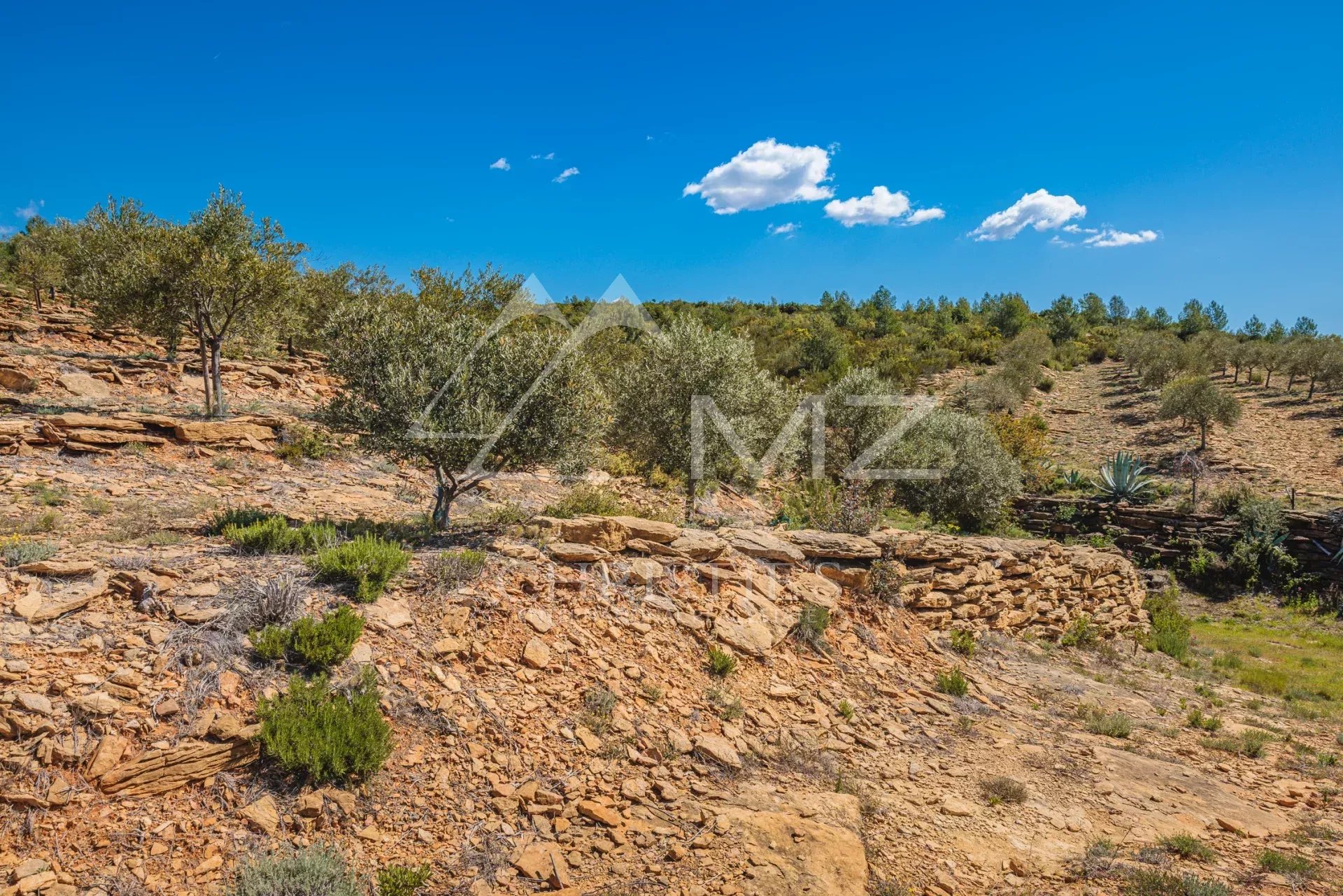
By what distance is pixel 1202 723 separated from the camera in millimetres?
9117

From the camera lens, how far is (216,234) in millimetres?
15586

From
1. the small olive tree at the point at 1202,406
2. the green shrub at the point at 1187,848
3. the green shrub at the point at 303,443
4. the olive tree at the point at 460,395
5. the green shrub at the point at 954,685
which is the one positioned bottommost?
the green shrub at the point at 1187,848

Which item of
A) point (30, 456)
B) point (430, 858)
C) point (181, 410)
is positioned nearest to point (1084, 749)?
point (430, 858)

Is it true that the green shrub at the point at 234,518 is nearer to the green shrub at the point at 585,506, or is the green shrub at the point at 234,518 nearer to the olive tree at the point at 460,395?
the olive tree at the point at 460,395

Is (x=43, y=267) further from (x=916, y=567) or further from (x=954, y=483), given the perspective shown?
(x=954, y=483)

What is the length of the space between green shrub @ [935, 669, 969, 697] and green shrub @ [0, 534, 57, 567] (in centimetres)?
1107

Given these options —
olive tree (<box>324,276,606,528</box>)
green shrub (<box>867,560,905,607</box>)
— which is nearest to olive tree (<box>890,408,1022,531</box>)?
green shrub (<box>867,560,905,607</box>)

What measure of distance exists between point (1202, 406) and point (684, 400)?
24.2 m

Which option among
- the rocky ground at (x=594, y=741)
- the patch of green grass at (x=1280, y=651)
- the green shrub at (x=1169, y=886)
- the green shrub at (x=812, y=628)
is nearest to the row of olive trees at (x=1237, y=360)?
the patch of green grass at (x=1280, y=651)

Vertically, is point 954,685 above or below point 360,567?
below

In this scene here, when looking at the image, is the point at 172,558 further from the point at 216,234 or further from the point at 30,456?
the point at 216,234

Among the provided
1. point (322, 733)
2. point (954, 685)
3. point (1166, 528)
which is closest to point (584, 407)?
point (322, 733)

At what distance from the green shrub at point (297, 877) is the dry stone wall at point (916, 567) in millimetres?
Answer: 4506

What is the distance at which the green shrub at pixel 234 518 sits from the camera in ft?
27.7
